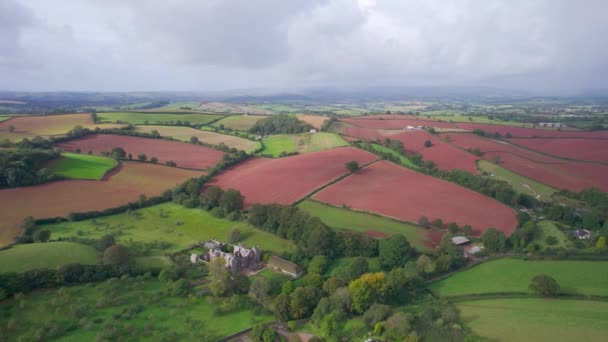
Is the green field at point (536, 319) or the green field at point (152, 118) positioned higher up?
the green field at point (152, 118)

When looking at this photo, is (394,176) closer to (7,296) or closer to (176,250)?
(176,250)

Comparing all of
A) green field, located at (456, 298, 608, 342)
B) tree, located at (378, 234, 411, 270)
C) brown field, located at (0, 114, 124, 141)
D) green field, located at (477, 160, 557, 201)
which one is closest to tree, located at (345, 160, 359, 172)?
green field, located at (477, 160, 557, 201)

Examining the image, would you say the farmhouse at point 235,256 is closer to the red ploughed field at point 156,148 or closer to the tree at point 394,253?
the tree at point 394,253

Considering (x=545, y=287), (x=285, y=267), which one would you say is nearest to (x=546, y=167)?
(x=545, y=287)

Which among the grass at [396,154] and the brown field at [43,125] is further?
the brown field at [43,125]

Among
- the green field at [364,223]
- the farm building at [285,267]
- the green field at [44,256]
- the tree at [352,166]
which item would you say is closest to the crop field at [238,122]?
the tree at [352,166]
